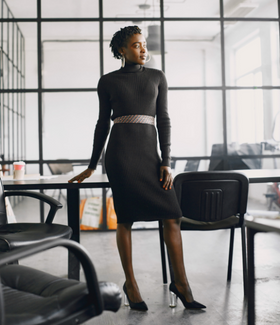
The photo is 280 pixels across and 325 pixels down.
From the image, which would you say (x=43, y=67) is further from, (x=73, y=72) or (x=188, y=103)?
(x=188, y=103)

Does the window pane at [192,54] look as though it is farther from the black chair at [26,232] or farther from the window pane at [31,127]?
the black chair at [26,232]

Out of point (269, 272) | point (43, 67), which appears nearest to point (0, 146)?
point (43, 67)

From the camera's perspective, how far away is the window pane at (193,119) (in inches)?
183

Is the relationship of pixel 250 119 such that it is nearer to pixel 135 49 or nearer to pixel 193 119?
pixel 193 119

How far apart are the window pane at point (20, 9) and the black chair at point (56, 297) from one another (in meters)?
4.19

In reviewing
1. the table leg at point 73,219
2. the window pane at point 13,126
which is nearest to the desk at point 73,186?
the table leg at point 73,219

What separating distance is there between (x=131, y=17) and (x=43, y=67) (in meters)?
1.31

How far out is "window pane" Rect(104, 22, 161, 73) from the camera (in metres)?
4.60

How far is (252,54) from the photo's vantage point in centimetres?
472

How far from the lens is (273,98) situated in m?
4.74

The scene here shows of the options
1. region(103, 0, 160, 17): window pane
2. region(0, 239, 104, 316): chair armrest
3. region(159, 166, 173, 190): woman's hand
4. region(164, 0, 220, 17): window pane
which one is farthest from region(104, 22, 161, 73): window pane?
region(0, 239, 104, 316): chair armrest

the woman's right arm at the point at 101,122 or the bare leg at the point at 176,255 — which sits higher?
the woman's right arm at the point at 101,122

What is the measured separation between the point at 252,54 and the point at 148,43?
1.38 metres

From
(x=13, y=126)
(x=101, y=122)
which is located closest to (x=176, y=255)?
(x=101, y=122)
